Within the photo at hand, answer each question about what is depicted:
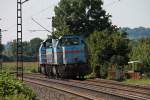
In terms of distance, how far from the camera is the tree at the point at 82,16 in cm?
8125

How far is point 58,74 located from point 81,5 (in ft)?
145

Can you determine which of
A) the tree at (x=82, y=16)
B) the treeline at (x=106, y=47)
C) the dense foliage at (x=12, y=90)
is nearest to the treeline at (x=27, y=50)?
the tree at (x=82, y=16)

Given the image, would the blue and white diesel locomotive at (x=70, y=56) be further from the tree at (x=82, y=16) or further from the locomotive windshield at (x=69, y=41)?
the tree at (x=82, y=16)

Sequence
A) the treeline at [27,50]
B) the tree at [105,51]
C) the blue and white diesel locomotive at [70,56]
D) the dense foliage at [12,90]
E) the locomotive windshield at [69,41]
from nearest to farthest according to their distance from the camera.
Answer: the dense foliage at [12,90]
the blue and white diesel locomotive at [70,56]
the locomotive windshield at [69,41]
the tree at [105,51]
the treeline at [27,50]

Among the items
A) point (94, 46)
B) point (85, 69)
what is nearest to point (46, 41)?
point (94, 46)

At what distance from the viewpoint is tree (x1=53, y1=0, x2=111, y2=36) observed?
81.2m

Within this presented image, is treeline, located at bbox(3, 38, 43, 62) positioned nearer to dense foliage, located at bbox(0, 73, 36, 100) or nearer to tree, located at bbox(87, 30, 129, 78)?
tree, located at bbox(87, 30, 129, 78)

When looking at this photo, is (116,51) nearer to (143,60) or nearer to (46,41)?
(143,60)

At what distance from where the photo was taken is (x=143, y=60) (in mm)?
42344

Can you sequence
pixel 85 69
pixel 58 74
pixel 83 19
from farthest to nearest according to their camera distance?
pixel 83 19
pixel 58 74
pixel 85 69

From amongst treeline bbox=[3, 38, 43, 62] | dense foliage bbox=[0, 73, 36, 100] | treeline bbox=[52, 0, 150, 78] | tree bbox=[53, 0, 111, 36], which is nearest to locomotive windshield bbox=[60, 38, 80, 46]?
treeline bbox=[52, 0, 150, 78]

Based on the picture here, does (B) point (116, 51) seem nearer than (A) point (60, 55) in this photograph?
No

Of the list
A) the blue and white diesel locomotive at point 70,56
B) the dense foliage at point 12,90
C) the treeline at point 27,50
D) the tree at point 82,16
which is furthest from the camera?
the treeline at point 27,50

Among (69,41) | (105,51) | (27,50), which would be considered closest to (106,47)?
(105,51)
